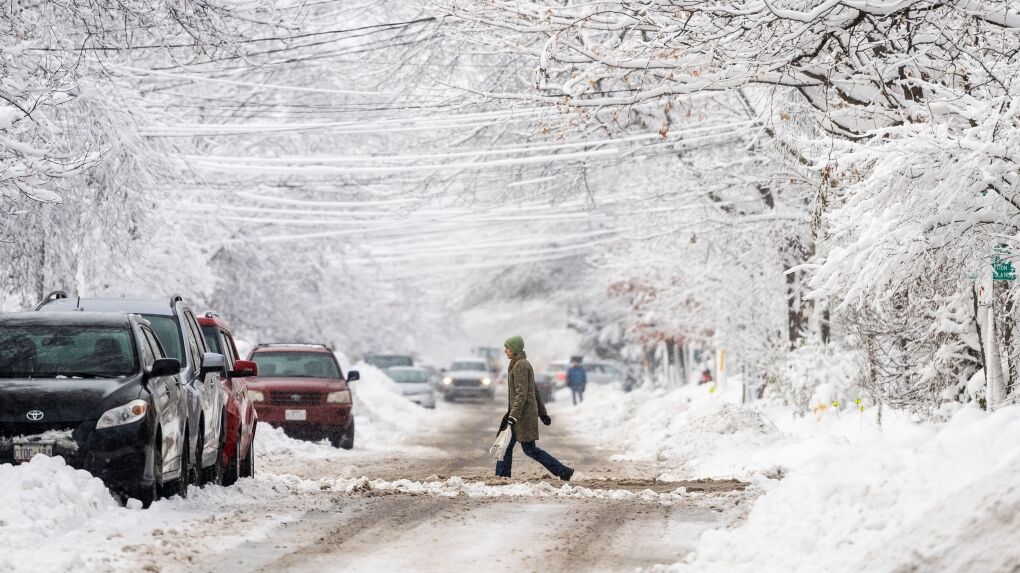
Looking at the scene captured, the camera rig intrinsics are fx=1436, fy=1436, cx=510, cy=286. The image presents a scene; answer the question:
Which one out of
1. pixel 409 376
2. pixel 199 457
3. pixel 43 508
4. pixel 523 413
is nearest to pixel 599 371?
pixel 409 376

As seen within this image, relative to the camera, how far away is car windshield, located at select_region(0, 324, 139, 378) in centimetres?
1147

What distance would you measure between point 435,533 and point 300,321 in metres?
36.0

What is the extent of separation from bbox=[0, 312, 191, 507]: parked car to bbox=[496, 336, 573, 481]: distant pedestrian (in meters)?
4.48

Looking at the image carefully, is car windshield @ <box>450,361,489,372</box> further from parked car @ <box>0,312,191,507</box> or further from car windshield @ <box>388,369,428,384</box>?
parked car @ <box>0,312,191,507</box>

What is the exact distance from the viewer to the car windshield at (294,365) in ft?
78.0

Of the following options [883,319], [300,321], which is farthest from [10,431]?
[300,321]

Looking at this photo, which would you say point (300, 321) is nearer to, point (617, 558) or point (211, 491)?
point (211, 491)

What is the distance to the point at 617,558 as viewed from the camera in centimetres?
915

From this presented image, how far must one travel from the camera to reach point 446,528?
10.6 meters

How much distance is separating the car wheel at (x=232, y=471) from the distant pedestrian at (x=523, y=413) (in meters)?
2.98

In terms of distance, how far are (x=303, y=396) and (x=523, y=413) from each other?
7832 millimetres

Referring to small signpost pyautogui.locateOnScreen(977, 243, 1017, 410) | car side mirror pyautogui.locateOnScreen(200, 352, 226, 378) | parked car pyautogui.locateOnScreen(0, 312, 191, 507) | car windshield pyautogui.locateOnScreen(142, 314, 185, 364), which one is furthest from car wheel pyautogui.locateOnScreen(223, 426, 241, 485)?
small signpost pyautogui.locateOnScreen(977, 243, 1017, 410)

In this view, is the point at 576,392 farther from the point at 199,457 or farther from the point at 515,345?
the point at 199,457

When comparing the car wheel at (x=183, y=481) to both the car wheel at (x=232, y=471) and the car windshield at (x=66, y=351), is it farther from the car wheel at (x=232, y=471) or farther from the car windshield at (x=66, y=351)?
the car wheel at (x=232, y=471)
